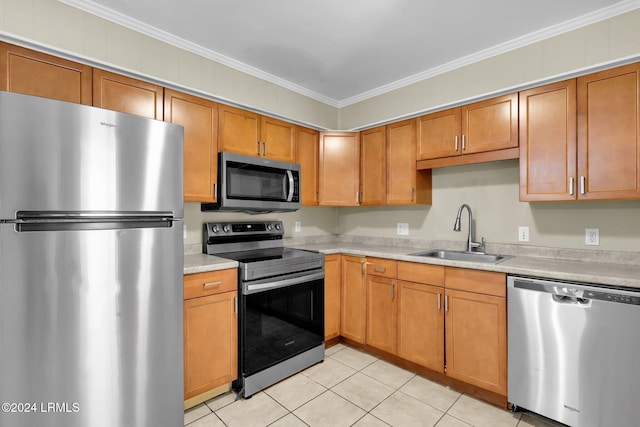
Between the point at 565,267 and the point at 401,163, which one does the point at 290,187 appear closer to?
the point at 401,163

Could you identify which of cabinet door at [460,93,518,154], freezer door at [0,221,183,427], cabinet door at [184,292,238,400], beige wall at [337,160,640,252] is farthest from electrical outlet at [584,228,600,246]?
freezer door at [0,221,183,427]

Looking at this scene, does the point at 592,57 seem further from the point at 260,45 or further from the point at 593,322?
the point at 260,45

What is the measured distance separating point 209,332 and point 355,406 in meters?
1.09

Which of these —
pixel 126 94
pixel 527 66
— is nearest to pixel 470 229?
pixel 527 66

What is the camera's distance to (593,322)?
170 centimetres

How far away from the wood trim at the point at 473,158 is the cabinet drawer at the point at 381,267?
906mm

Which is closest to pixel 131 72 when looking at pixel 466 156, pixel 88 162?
pixel 88 162

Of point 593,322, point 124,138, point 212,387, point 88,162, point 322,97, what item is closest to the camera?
point 88,162

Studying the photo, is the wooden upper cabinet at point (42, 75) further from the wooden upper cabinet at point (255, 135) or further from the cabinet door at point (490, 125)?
the cabinet door at point (490, 125)

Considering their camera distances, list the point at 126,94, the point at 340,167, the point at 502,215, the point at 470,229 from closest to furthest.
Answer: the point at 126,94, the point at 502,215, the point at 470,229, the point at 340,167

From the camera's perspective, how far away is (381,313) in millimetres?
2729

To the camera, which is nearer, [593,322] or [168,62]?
[593,322]

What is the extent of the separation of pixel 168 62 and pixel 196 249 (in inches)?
58.2

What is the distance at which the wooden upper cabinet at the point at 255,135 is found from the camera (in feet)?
8.34
